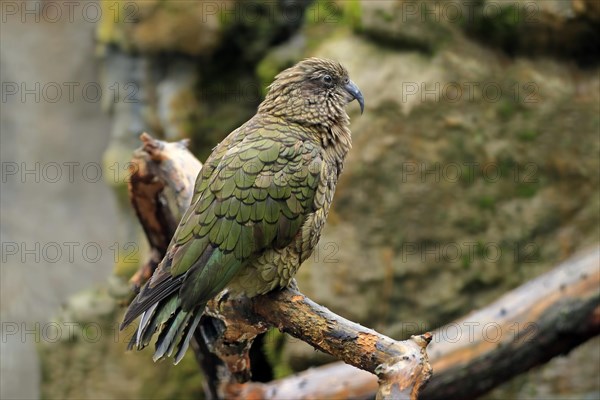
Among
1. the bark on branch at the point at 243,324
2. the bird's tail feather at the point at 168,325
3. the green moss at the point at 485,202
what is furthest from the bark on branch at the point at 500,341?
the bird's tail feather at the point at 168,325

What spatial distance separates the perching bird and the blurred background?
2.32 metres

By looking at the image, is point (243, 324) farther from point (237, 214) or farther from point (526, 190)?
point (526, 190)

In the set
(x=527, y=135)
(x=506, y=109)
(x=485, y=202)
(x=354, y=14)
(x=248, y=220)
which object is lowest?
(x=248, y=220)

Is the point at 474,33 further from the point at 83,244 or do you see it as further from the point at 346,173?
the point at 83,244

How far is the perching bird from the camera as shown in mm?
3537

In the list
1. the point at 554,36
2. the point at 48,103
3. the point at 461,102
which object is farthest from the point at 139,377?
the point at 554,36

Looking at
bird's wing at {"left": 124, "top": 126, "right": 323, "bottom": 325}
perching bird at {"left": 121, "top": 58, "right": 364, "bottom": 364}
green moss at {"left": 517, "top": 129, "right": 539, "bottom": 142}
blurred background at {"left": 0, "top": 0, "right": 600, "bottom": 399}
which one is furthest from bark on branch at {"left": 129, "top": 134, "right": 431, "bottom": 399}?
green moss at {"left": 517, "top": 129, "right": 539, "bottom": 142}

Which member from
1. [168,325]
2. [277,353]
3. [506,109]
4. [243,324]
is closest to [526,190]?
[506,109]

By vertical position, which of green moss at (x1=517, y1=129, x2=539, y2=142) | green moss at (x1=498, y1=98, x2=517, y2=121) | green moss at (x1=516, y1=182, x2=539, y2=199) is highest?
green moss at (x1=498, y1=98, x2=517, y2=121)

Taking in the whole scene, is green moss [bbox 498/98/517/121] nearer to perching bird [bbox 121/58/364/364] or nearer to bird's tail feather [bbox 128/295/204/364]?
perching bird [bbox 121/58/364/364]

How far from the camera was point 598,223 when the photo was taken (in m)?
6.45

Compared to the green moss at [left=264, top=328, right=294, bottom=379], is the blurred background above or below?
above

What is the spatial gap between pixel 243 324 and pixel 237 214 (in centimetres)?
70

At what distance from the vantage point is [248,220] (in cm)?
369
